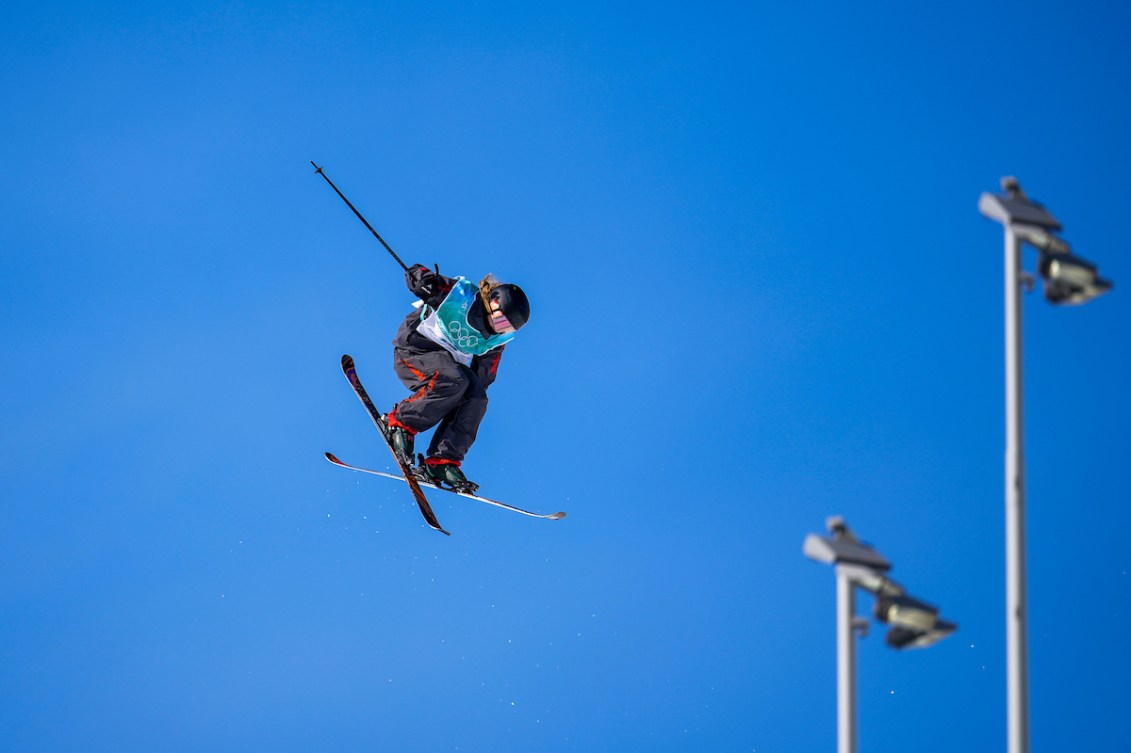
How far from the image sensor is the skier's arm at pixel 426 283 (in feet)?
32.9

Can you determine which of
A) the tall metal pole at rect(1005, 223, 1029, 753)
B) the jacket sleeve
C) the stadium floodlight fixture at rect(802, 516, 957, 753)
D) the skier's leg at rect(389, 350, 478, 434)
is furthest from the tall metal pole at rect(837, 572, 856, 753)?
the jacket sleeve

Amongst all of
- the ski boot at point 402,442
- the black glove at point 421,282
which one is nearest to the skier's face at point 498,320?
the black glove at point 421,282

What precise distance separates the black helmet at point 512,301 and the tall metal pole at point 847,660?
182 inches

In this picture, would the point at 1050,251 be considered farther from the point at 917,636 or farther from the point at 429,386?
the point at 429,386

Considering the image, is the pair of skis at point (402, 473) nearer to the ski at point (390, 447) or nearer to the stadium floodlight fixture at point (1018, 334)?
the ski at point (390, 447)

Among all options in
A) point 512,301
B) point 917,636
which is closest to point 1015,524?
point 917,636

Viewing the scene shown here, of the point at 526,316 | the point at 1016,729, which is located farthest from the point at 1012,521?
the point at 526,316

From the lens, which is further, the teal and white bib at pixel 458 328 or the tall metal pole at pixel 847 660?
the teal and white bib at pixel 458 328

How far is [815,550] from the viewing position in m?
5.62

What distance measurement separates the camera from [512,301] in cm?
1002

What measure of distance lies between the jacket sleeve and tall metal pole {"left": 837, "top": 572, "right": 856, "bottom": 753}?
5.31 metres

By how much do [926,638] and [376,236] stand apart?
19.5 ft

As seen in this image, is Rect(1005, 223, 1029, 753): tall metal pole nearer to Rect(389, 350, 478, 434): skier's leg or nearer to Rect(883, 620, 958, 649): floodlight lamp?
Rect(883, 620, 958, 649): floodlight lamp

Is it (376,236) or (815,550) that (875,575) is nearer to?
(815,550)
